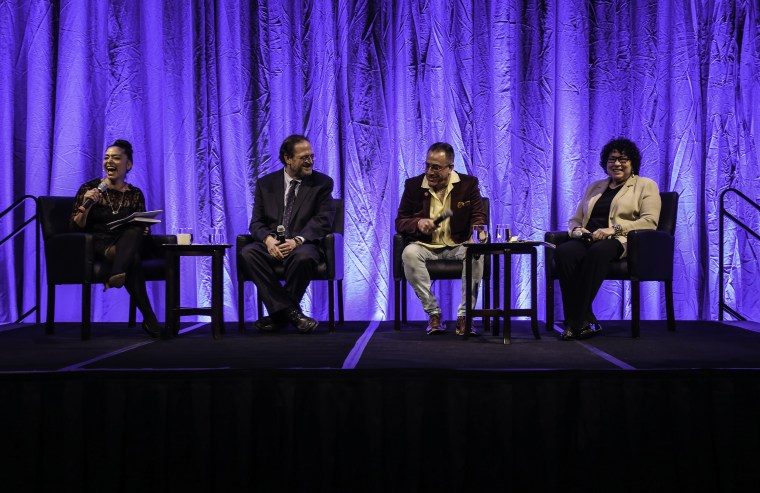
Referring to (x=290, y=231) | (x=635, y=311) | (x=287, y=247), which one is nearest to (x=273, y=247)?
(x=287, y=247)

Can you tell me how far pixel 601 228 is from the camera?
13.2 ft

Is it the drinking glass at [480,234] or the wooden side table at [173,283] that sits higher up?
the drinking glass at [480,234]

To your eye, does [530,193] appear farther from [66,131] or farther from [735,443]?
[66,131]

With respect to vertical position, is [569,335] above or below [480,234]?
below

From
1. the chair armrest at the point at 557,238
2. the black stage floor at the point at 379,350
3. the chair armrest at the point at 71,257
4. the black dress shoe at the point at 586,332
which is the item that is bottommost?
the black stage floor at the point at 379,350

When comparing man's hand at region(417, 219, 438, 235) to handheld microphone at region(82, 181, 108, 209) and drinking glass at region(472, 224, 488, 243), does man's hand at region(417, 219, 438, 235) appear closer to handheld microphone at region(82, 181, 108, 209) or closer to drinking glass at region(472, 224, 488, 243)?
drinking glass at region(472, 224, 488, 243)

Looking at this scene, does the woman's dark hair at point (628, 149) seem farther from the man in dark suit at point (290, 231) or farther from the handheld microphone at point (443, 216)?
the man in dark suit at point (290, 231)

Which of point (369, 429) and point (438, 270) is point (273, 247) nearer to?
point (438, 270)

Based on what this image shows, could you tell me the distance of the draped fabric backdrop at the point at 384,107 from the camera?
4945 mm

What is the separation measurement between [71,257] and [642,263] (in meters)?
3.19

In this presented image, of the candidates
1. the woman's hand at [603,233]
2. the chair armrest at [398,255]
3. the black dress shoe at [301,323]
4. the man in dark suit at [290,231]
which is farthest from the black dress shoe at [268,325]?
the woman's hand at [603,233]

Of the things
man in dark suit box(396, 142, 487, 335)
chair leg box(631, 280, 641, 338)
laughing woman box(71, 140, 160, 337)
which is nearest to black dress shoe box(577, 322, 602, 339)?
chair leg box(631, 280, 641, 338)

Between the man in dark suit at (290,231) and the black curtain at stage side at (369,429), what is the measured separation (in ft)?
4.96

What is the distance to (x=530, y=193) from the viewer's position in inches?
196
